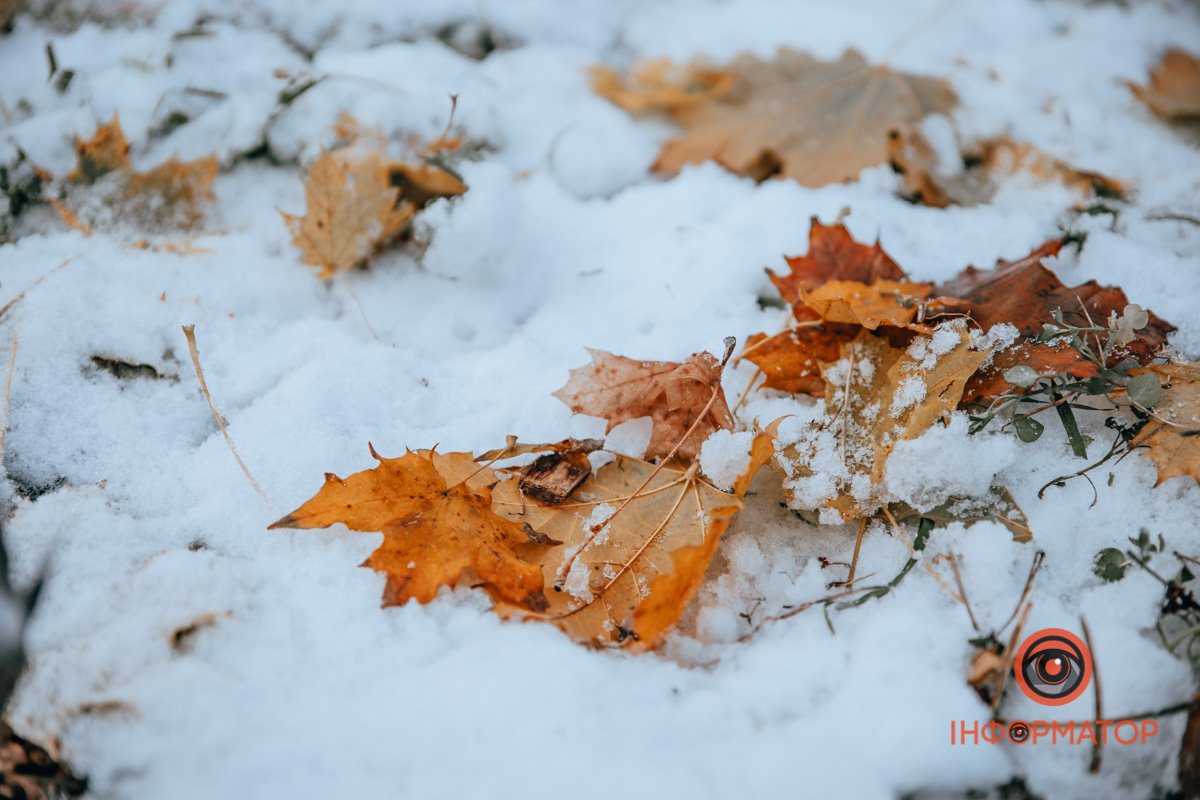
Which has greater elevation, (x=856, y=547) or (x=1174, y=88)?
(x=1174, y=88)

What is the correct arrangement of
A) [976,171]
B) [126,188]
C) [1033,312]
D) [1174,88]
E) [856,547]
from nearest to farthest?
[856,547], [1033,312], [126,188], [976,171], [1174,88]

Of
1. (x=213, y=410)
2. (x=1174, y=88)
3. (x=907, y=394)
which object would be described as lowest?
(x=213, y=410)

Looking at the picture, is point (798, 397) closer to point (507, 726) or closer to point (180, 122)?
point (507, 726)

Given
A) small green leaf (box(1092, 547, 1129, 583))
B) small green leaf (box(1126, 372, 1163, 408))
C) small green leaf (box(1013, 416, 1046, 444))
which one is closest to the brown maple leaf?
small green leaf (box(1013, 416, 1046, 444))

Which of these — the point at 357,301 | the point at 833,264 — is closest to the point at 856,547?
the point at 833,264

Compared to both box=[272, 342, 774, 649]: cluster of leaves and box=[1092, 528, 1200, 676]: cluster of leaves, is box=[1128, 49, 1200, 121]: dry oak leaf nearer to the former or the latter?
box=[1092, 528, 1200, 676]: cluster of leaves

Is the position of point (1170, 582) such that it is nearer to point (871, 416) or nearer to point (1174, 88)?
point (871, 416)

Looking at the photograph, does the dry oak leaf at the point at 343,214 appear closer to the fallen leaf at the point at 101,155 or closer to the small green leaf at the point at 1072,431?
the fallen leaf at the point at 101,155
